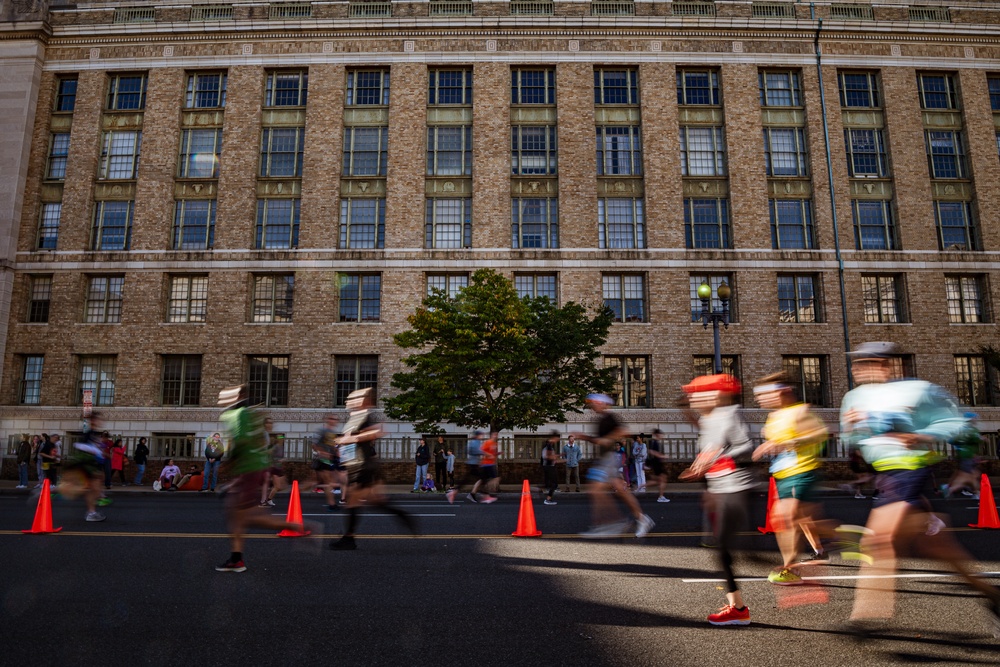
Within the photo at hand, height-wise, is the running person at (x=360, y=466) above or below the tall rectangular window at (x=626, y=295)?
below

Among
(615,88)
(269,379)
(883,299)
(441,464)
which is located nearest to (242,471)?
(441,464)

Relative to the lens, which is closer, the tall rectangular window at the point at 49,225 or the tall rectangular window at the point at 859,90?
the tall rectangular window at the point at 49,225

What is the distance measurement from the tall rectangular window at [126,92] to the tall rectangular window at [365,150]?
11005 mm

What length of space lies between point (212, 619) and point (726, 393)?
5.11 m

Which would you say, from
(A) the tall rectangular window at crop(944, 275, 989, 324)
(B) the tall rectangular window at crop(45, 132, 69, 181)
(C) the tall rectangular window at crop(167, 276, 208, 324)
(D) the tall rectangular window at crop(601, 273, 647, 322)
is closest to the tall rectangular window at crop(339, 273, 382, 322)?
(C) the tall rectangular window at crop(167, 276, 208, 324)

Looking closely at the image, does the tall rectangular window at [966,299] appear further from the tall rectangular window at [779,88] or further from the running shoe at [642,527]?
the running shoe at [642,527]

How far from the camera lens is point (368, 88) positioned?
105 ft

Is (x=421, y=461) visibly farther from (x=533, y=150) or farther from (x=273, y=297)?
(x=533, y=150)

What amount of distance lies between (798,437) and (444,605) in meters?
4.06

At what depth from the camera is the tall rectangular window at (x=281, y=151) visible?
31.4m

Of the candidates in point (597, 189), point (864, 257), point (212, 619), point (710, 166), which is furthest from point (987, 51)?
point (212, 619)

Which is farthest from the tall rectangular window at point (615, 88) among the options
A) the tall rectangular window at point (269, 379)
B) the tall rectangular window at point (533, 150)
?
the tall rectangular window at point (269, 379)

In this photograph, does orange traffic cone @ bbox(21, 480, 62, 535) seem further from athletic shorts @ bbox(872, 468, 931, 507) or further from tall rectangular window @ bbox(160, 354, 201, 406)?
tall rectangular window @ bbox(160, 354, 201, 406)

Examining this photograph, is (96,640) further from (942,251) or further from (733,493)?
(942,251)
